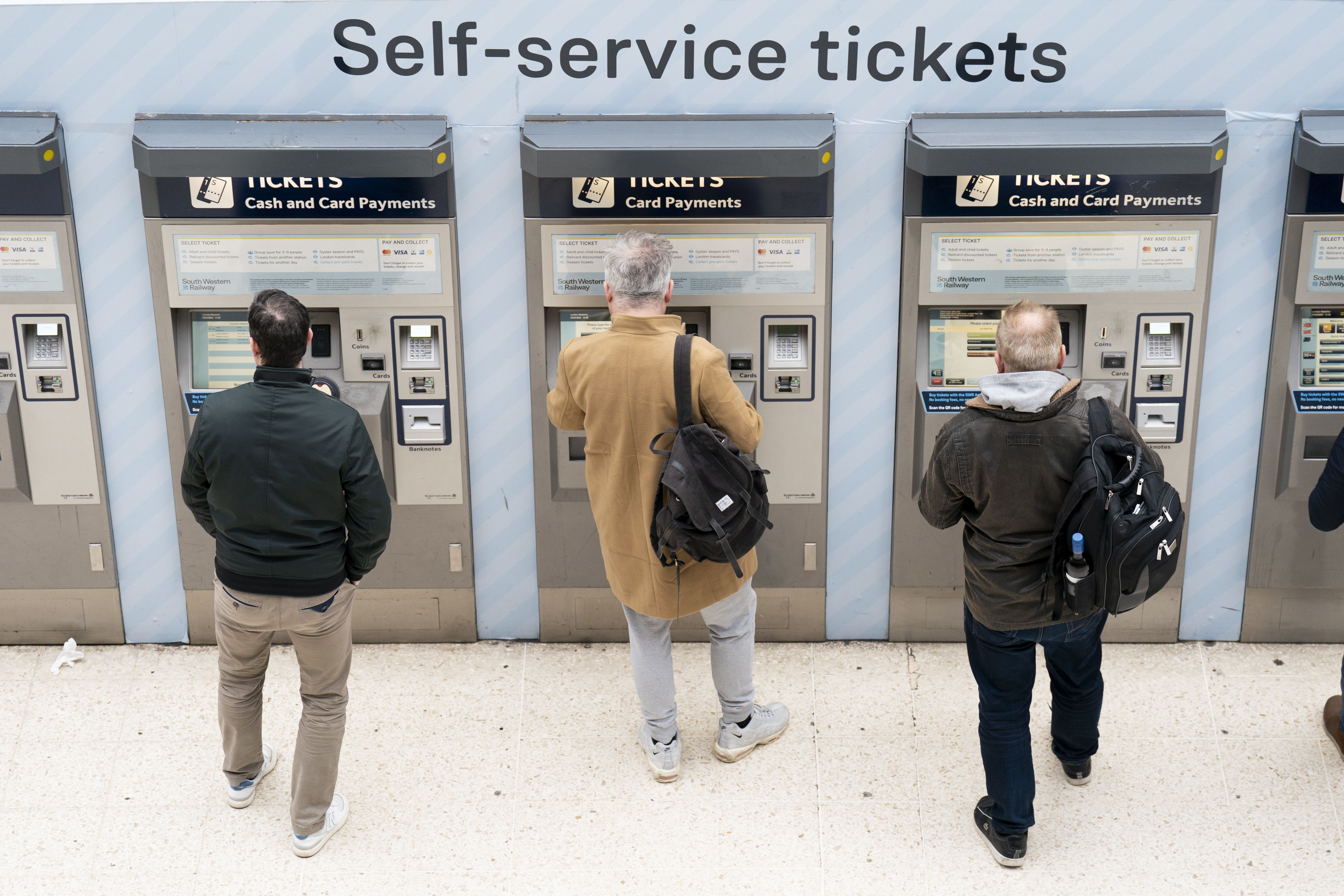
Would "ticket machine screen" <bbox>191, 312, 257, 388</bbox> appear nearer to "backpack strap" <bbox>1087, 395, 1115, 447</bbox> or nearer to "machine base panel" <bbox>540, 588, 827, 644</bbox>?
"machine base panel" <bbox>540, 588, 827, 644</bbox>

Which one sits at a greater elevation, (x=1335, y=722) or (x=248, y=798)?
(x=1335, y=722)

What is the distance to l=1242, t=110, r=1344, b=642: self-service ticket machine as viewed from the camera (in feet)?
12.7

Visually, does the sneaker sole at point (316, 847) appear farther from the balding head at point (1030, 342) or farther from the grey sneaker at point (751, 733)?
the balding head at point (1030, 342)

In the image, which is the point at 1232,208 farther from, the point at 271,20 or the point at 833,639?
the point at 271,20

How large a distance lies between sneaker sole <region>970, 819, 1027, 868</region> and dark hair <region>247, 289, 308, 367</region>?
7.55ft

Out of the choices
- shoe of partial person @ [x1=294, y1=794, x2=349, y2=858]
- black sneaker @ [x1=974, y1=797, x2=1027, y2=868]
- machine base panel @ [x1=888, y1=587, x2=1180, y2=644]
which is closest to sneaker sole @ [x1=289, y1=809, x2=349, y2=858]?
shoe of partial person @ [x1=294, y1=794, x2=349, y2=858]

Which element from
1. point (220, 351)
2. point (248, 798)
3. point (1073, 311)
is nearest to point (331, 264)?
point (220, 351)

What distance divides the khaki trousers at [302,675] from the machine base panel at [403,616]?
0.97 m

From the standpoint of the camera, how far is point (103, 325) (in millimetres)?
4078

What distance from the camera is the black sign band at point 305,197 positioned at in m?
3.89

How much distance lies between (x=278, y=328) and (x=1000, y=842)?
238 centimetres

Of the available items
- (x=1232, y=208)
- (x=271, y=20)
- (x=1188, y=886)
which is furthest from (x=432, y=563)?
(x=1232, y=208)

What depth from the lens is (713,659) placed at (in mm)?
3688

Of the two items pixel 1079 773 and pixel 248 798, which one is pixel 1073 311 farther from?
pixel 248 798
